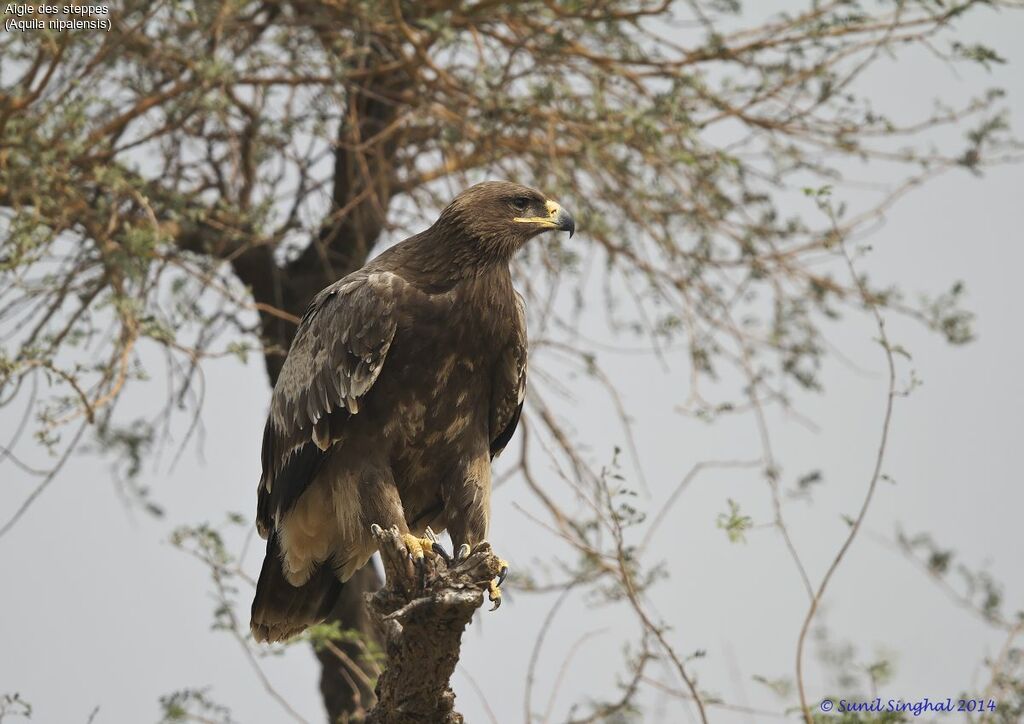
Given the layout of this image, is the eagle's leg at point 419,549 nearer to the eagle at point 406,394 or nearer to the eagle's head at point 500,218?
the eagle at point 406,394

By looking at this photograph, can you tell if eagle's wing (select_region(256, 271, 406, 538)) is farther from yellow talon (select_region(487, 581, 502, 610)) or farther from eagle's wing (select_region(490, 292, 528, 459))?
yellow talon (select_region(487, 581, 502, 610))

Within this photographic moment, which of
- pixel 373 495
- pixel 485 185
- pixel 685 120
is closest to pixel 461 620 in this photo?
pixel 373 495

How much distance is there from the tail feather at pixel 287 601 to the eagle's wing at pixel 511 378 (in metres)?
0.99

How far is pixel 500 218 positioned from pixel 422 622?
1.74 meters

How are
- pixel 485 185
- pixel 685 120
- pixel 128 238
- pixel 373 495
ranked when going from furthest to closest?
pixel 685 120
pixel 128 238
pixel 485 185
pixel 373 495

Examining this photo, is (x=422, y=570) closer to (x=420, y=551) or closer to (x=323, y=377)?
(x=420, y=551)

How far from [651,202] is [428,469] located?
3.27 meters

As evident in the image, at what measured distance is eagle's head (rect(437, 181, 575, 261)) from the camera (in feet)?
16.9

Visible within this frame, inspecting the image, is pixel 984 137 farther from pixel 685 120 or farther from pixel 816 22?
pixel 685 120

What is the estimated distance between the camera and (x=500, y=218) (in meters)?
5.20

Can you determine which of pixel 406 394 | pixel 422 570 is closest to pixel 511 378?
pixel 406 394

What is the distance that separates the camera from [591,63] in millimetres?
7430

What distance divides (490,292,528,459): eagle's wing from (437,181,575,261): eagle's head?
0.75 feet

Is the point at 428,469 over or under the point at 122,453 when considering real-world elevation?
under
